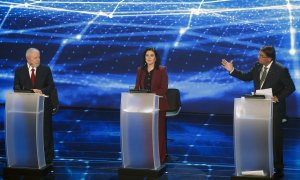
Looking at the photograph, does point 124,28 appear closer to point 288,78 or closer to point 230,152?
point 230,152

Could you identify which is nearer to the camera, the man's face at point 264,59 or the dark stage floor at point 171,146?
the man's face at point 264,59

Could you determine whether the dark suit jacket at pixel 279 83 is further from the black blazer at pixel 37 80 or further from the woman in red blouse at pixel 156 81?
the black blazer at pixel 37 80

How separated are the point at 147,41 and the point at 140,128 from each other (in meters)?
4.90

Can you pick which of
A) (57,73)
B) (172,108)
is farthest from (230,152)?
(57,73)

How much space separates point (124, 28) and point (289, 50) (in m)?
2.83

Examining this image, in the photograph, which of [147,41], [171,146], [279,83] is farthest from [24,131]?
[147,41]

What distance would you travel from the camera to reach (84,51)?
1117 cm

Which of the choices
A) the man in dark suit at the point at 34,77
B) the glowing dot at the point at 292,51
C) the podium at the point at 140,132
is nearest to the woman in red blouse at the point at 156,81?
the podium at the point at 140,132

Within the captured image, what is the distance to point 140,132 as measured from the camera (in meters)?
6.05

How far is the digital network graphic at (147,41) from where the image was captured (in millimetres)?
10219

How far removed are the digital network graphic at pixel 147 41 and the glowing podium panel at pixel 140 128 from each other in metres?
4.53

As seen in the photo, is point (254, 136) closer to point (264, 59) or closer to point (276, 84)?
point (276, 84)

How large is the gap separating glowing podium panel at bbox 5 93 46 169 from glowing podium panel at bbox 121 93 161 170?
2.65 feet

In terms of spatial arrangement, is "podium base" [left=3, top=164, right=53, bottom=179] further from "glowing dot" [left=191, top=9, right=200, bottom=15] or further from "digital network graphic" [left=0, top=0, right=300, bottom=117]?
"glowing dot" [left=191, top=9, right=200, bottom=15]
